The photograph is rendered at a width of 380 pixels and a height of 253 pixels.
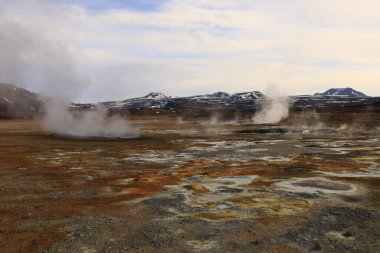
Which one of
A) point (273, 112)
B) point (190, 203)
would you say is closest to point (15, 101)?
point (273, 112)

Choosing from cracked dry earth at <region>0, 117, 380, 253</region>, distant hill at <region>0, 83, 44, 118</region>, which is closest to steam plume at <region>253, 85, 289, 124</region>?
cracked dry earth at <region>0, 117, 380, 253</region>

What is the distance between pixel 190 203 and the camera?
1811 cm

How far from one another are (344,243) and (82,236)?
8441 mm

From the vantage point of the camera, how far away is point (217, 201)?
1850 centimetres

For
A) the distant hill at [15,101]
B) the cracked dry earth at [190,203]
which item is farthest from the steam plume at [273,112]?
the distant hill at [15,101]

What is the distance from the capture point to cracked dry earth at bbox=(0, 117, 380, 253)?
13.2 meters

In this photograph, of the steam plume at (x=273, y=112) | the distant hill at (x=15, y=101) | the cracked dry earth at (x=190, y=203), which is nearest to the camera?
the cracked dry earth at (x=190, y=203)

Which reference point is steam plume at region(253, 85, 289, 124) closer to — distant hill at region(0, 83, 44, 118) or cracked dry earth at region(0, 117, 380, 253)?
cracked dry earth at region(0, 117, 380, 253)

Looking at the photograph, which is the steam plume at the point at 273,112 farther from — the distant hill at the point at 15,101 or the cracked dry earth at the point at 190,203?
the distant hill at the point at 15,101

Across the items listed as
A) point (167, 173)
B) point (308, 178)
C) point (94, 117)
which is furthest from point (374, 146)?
point (94, 117)

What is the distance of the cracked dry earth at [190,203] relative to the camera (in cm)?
1324

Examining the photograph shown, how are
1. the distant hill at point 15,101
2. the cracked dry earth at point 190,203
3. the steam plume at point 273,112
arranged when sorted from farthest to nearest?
the distant hill at point 15,101 < the steam plume at point 273,112 < the cracked dry earth at point 190,203

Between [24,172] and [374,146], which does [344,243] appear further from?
[374,146]

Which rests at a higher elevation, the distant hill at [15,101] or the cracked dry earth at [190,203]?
the distant hill at [15,101]
